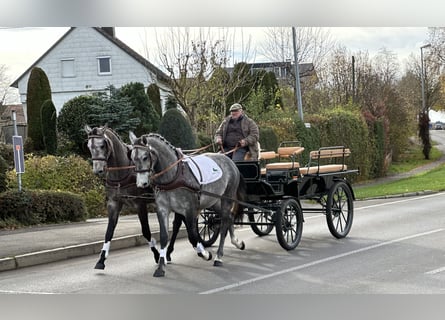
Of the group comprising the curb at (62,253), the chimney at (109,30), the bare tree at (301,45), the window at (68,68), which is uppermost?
the bare tree at (301,45)

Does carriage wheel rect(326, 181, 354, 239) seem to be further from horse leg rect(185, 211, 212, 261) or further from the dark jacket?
horse leg rect(185, 211, 212, 261)

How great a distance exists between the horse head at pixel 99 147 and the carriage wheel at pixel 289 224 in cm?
232

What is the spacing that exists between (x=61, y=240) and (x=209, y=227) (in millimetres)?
2131

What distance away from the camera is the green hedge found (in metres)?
11.1

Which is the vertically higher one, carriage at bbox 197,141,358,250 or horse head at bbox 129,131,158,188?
horse head at bbox 129,131,158,188

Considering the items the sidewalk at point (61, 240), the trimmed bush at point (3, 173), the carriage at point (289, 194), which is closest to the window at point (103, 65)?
the sidewalk at point (61, 240)

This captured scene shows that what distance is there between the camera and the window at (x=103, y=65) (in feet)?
32.4

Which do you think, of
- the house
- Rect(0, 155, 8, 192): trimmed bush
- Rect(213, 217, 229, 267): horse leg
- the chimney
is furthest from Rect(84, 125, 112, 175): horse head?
Rect(0, 155, 8, 192): trimmed bush

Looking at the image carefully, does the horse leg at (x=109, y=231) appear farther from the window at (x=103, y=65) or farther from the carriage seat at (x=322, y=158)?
the window at (x=103, y=65)

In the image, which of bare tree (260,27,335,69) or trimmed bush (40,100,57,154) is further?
bare tree (260,27,335,69)

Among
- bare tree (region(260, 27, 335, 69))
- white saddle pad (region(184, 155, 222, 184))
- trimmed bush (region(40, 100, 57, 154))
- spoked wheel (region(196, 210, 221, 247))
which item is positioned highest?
bare tree (region(260, 27, 335, 69))

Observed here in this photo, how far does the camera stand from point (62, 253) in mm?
8742

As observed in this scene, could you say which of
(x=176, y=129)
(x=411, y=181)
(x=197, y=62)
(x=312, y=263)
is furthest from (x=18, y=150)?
(x=411, y=181)

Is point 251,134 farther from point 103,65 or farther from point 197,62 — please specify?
point 197,62
